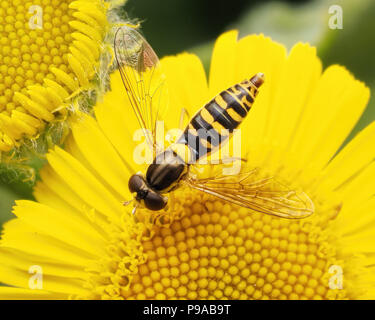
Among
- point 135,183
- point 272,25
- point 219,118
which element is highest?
point 272,25

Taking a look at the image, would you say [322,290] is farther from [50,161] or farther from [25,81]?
[25,81]

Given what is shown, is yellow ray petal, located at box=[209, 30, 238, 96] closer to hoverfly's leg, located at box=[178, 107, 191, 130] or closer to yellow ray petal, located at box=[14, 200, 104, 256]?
hoverfly's leg, located at box=[178, 107, 191, 130]

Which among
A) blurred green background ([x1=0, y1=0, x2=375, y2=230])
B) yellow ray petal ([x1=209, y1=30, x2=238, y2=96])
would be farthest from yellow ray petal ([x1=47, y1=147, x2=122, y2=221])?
blurred green background ([x1=0, y1=0, x2=375, y2=230])

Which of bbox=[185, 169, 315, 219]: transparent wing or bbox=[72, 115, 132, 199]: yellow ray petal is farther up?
bbox=[72, 115, 132, 199]: yellow ray petal

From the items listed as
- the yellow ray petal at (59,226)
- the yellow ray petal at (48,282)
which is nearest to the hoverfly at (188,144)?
the yellow ray petal at (59,226)

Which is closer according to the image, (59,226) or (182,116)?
(59,226)

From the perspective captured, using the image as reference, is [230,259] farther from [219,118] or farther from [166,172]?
[219,118]

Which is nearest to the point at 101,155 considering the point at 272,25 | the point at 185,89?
the point at 185,89
